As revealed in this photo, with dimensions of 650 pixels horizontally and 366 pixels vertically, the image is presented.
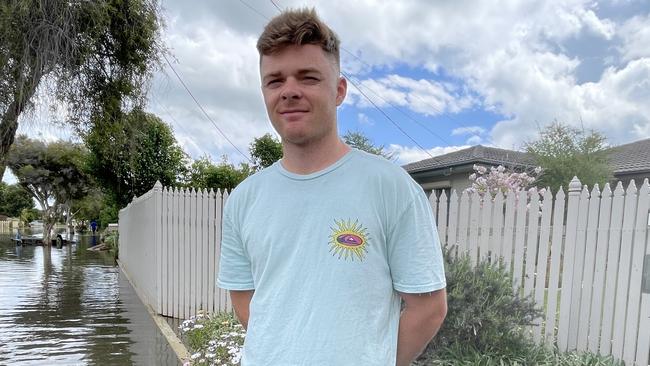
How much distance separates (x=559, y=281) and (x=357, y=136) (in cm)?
569

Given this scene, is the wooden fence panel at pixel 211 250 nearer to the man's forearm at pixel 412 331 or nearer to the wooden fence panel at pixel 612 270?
the wooden fence panel at pixel 612 270

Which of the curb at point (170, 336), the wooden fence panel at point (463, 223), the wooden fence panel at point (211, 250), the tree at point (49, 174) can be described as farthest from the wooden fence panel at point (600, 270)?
the tree at point (49, 174)

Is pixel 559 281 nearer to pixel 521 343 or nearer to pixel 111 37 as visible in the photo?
pixel 521 343

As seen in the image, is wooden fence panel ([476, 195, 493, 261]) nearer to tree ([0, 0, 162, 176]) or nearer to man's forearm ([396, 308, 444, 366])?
Answer: man's forearm ([396, 308, 444, 366])

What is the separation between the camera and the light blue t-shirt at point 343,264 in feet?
3.43

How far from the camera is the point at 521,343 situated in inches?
121

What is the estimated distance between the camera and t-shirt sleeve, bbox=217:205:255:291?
4.35 ft

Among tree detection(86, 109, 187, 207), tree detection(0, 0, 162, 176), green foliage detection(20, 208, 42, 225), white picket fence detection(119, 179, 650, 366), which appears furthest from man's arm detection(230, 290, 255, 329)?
green foliage detection(20, 208, 42, 225)

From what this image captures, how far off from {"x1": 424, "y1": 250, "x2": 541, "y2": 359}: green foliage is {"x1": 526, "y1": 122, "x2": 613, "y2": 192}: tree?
398 inches

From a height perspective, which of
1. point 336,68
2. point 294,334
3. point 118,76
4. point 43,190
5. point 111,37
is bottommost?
point 43,190

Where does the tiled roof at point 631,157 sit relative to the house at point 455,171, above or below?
above

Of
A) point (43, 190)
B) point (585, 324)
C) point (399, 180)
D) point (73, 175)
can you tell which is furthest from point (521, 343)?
point (43, 190)

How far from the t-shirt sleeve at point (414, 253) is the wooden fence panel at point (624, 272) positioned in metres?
2.92

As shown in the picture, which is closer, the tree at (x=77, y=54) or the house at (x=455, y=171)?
the tree at (x=77, y=54)
